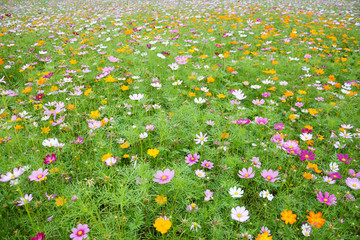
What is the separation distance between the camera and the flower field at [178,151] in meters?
1.26

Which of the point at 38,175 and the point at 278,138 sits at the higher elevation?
the point at 38,175

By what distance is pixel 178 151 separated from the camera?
187cm

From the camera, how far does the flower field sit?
1.26 meters

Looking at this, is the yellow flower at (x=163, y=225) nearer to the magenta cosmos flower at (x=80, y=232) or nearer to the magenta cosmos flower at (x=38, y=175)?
the magenta cosmos flower at (x=80, y=232)

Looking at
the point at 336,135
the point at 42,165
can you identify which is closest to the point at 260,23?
the point at 336,135

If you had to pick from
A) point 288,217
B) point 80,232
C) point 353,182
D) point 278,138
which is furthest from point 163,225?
point 353,182

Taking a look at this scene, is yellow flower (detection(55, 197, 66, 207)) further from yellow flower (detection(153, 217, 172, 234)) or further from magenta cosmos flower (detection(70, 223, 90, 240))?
yellow flower (detection(153, 217, 172, 234))

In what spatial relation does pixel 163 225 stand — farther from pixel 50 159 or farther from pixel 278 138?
pixel 278 138

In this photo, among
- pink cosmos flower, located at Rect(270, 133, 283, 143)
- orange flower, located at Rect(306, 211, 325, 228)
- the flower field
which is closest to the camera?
orange flower, located at Rect(306, 211, 325, 228)

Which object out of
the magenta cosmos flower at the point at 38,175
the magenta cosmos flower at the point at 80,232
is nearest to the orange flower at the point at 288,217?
the magenta cosmos flower at the point at 80,232

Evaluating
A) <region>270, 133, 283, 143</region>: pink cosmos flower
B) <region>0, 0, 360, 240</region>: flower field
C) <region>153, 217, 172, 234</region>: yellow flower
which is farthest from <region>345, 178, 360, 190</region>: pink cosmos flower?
<region>153, 217, 172, 234</region>: yellow flower

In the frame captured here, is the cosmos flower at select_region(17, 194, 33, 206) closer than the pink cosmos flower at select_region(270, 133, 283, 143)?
Yes

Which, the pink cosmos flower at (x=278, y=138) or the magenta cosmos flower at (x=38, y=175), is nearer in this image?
the magenta cosmos flower at (x=38, y=175)

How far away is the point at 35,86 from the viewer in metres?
2.54
